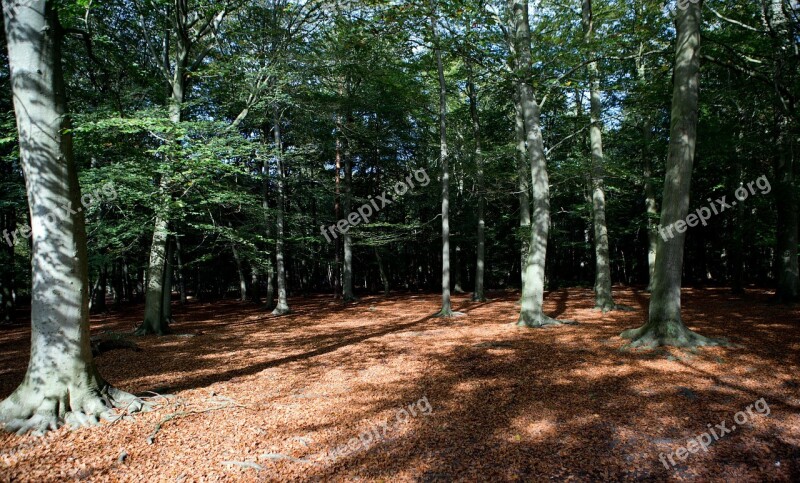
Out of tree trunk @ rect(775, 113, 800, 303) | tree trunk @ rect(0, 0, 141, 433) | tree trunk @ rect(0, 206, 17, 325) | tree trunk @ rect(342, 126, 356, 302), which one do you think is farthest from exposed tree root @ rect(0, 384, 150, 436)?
tree trunk @ rect(775, 113, 800, 303)

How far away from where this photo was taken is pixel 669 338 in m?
5.87

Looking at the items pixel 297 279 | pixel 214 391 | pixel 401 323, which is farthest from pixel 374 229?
pixel 297 279

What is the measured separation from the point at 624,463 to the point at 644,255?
2857 centimetres

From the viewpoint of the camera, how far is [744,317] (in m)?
8.52

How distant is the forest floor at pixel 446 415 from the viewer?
281 centimetres

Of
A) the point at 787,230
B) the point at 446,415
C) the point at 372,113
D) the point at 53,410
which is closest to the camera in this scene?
the point at 53,410

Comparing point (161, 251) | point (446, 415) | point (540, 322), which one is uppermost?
point (161, 251)

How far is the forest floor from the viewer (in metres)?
2.81

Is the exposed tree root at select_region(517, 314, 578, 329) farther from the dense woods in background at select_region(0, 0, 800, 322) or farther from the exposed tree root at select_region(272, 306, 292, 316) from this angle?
the exposed tree root at select_region(272, 306, 292, 316)

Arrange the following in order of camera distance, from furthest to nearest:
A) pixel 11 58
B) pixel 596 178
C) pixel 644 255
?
pixel 644 255 < pixel 596 178 < pixel 11 58

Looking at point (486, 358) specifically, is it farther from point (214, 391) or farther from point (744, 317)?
point (744, 317)

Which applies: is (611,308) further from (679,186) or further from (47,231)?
(47,231)

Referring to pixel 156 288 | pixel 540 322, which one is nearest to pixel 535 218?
pixel 540 322

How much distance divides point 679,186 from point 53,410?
8750 millimetres
